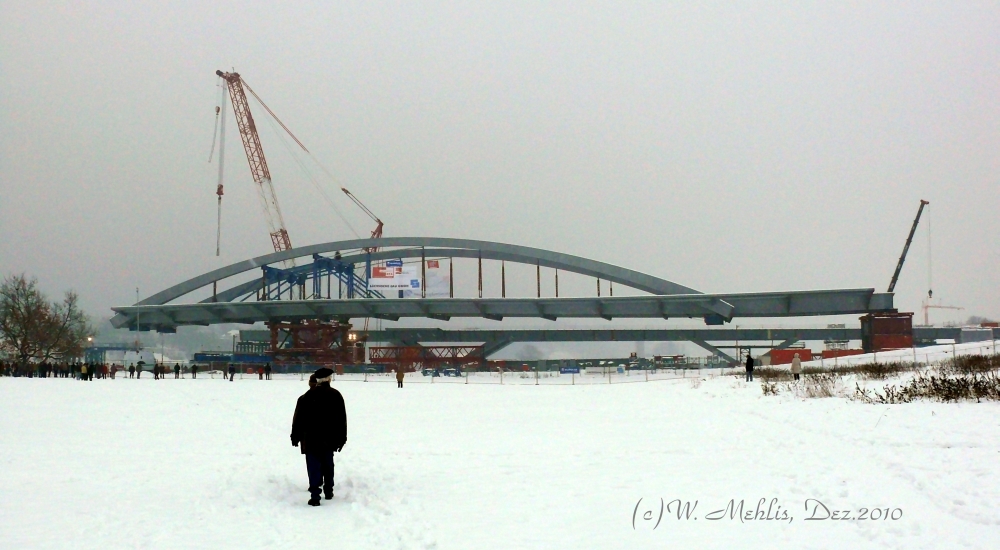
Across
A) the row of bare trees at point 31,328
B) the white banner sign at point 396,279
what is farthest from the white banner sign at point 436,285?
the row of bare trees at point 31,328

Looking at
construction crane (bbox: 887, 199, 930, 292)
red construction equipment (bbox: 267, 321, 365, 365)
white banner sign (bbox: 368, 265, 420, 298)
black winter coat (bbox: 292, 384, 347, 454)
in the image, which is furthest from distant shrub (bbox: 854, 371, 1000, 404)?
construction crane (bbox: 887, 199, 930, 292)

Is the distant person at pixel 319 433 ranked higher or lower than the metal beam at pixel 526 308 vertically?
lower

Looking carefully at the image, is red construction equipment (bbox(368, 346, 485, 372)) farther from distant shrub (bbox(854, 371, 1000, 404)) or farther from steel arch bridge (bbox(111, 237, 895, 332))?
distant shrub (bbox(854, 371, 1000, 404))

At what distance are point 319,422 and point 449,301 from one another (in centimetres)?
6825

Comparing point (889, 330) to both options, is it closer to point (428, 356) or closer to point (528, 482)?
point (428, 356)

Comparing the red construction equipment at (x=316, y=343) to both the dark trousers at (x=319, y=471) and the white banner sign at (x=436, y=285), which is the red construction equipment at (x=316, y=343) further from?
the dark trousers at (x=319, y=471)

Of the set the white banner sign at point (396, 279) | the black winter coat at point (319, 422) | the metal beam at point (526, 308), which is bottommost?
the black winter coat at point (319, 422)

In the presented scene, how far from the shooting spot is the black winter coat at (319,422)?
8.78 meters

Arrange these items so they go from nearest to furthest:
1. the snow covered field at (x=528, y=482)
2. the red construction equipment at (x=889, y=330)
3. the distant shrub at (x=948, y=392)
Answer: the snow covered field at (x=528, y=482) → the distant shrub at (x=948, y=392) → the red construction equipment at (x=889, y=330)

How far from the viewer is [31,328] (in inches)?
3029

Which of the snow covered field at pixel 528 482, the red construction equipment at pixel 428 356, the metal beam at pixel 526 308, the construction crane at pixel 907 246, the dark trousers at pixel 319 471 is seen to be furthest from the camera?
the construction crane at pixel 907 246

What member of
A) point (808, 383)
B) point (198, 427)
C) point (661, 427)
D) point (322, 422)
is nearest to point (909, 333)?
point (808, 383)

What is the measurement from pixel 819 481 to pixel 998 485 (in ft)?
5.72

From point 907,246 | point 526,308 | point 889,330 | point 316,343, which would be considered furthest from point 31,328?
point 907,246
